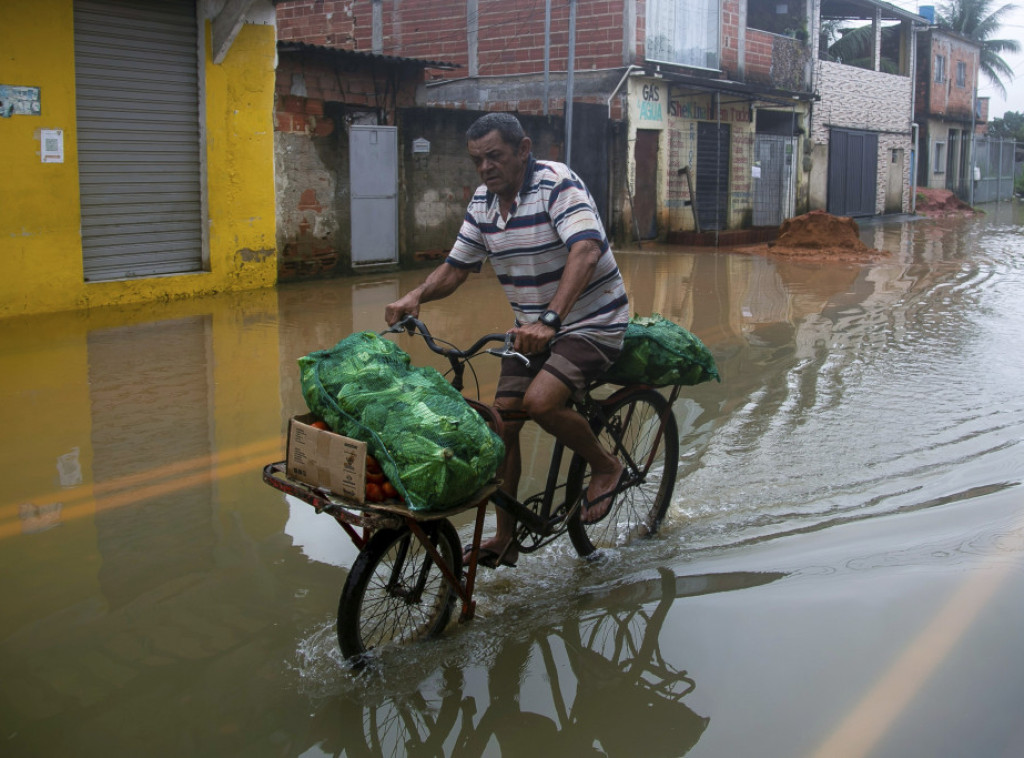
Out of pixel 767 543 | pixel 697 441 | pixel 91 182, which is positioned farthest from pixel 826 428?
pixel 91 182

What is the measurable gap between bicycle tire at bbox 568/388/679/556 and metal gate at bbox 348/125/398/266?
33.7 feet

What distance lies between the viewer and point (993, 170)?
146 feet

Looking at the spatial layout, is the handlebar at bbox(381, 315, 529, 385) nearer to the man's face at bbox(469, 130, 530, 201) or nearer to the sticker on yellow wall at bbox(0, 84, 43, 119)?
the man's face at bbox(469, 130, 530, 201)

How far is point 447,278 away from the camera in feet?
13.7

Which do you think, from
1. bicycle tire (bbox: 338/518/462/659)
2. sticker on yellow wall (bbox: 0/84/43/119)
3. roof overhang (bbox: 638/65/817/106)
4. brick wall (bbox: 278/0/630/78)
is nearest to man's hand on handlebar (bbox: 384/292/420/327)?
bicycle tire (bbox: 338/518/462/659)

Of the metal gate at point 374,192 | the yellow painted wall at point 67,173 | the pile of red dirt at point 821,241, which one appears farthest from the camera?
the pile of red dirt at point 821,241

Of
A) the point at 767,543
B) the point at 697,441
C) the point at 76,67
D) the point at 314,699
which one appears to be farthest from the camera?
the point at 76,67

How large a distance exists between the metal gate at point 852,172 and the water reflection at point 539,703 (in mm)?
27395

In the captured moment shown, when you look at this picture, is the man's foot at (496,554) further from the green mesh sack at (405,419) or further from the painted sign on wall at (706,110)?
A: the painted sign on wall at (706,110)

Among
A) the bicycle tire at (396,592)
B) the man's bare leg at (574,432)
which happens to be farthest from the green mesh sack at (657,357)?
the bicycle tire at (396,592)

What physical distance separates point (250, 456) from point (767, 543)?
2.88 m

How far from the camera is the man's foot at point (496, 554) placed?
3855 millimetres

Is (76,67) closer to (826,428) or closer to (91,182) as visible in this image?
(91,182)

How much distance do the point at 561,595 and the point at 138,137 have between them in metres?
9.30
